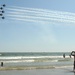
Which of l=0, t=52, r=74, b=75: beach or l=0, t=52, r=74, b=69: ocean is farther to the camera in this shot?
l=0, t=52, r=74, b=69: ocean

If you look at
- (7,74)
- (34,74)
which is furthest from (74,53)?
(7,74)

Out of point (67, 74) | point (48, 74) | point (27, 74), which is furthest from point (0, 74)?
point (67, 74)

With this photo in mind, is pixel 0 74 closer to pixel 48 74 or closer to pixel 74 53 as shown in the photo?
pixel 48 74

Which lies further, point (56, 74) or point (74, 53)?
point (74, 53)

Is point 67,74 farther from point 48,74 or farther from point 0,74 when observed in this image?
point 0,74

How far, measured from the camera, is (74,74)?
2844cm

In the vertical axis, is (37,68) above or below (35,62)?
above

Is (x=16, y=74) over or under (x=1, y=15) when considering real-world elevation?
under

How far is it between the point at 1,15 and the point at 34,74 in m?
7.62

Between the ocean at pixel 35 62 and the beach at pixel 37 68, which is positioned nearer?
the beach at pixel 37 68

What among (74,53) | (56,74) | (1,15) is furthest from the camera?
(74,53)

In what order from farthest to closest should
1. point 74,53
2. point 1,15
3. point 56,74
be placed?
point 74,53 → point 56,74 → point 1,15

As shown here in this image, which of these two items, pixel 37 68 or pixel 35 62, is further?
pixel 35 62

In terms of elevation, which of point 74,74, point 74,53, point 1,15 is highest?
point 1,15
